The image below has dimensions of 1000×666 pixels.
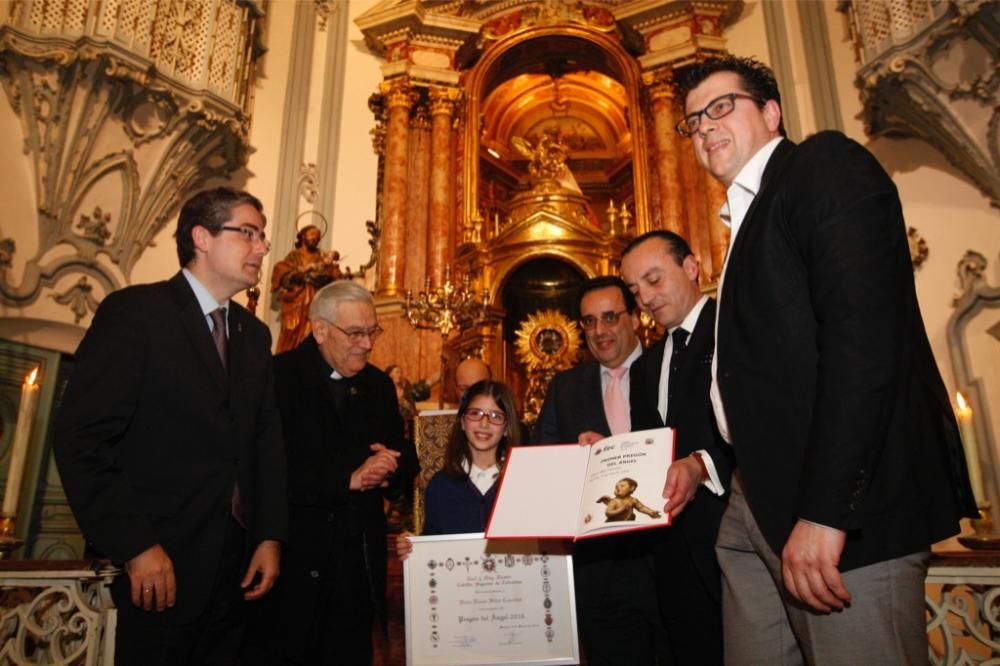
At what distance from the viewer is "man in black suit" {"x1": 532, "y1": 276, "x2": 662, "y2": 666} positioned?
2359 mm

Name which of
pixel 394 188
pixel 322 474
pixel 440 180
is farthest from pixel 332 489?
pixel 440 180

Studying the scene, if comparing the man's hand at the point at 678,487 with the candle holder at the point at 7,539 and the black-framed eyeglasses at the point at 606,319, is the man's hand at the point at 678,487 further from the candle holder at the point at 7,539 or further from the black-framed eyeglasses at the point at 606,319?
the candle holder at the point at 7,539

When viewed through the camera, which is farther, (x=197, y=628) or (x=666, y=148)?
(x=666, y=148)

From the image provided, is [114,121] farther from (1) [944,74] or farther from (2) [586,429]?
(1) [944,74]

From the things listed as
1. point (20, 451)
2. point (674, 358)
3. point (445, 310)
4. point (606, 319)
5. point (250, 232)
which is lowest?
point (20, 451)

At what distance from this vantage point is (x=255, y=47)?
28.9ft

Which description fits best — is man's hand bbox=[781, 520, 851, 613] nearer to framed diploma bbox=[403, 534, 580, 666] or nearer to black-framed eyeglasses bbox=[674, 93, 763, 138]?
black-framed eyeglasses bbox=[674, 93, 763, 138]

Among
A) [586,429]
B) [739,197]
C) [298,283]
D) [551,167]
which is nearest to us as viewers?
[739,197]

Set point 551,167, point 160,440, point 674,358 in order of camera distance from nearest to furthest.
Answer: point 160,440
point 674,358
point 551,167

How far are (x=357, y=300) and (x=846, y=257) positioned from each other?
187cm

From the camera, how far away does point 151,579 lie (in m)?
1.69

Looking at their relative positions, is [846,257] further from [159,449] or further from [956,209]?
[956,209]

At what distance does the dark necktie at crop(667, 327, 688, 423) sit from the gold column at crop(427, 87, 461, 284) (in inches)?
247

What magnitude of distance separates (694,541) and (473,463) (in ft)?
3.26
